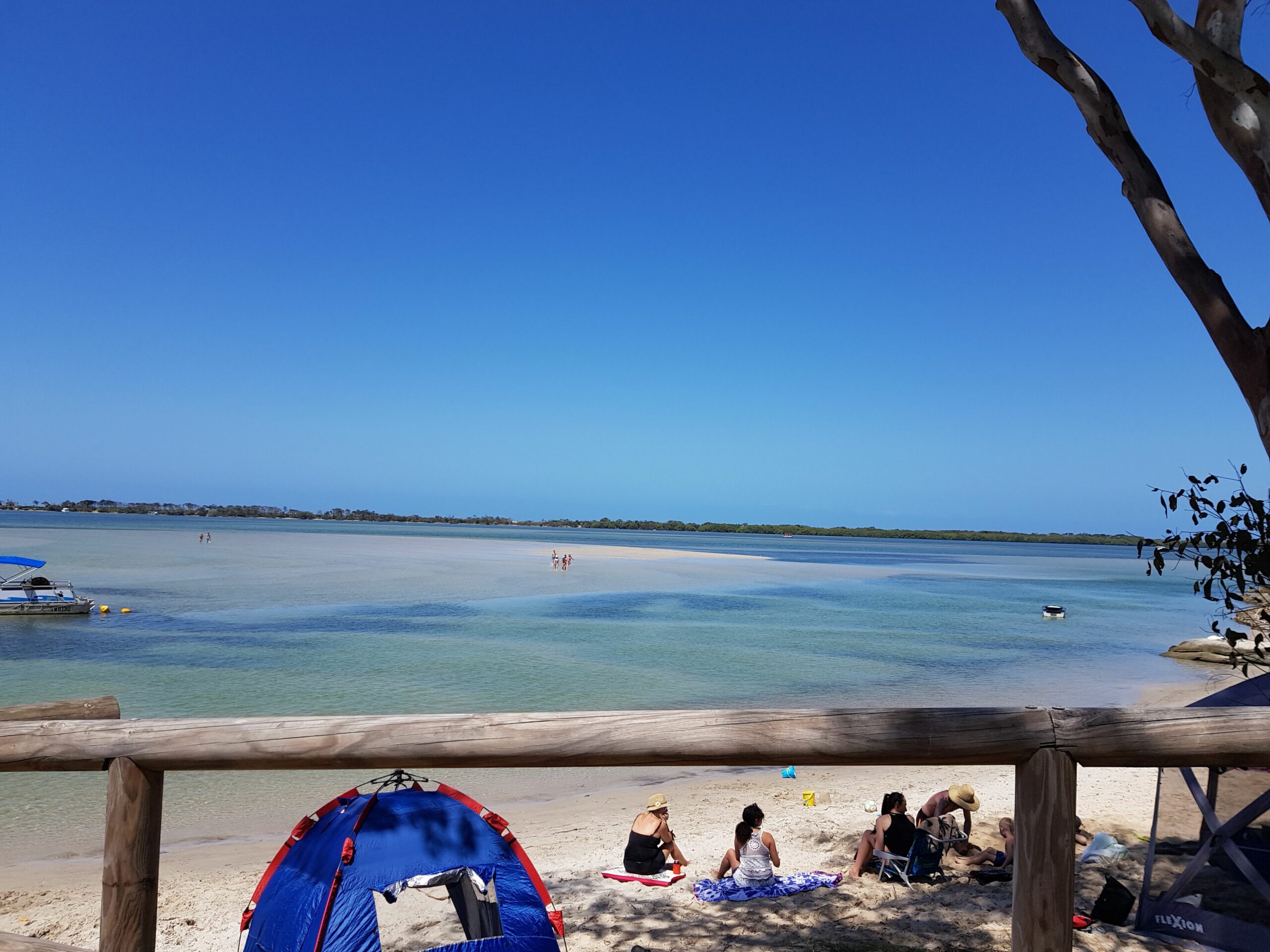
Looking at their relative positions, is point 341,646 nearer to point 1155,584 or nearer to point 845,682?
point 845,682

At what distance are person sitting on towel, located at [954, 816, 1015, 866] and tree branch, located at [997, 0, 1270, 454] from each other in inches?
184

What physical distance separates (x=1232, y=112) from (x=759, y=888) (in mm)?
5461

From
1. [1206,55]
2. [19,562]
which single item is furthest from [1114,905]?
[19,562]

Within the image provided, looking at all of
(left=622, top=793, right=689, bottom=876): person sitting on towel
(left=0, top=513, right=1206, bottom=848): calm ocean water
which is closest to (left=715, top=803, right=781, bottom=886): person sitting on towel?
(left=622, top=793, right=689, bottom=876): person sitting on towel

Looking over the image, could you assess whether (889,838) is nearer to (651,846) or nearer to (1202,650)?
(651,846)

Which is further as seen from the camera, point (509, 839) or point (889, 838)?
point (889, 838)

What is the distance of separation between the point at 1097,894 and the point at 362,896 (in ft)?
16.2

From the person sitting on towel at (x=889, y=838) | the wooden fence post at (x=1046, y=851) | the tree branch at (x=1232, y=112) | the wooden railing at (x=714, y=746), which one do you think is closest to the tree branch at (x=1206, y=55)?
the tree branch at (x=1232, y=112)

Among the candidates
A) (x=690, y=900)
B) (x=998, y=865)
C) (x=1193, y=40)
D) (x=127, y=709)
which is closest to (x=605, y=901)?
(x=690, y=900)

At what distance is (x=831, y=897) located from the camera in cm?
600

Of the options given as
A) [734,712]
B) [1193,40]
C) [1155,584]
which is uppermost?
[1193,40]

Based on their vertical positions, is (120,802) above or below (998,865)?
above

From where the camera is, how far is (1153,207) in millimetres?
3504

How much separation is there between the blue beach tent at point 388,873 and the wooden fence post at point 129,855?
76 centimetres
